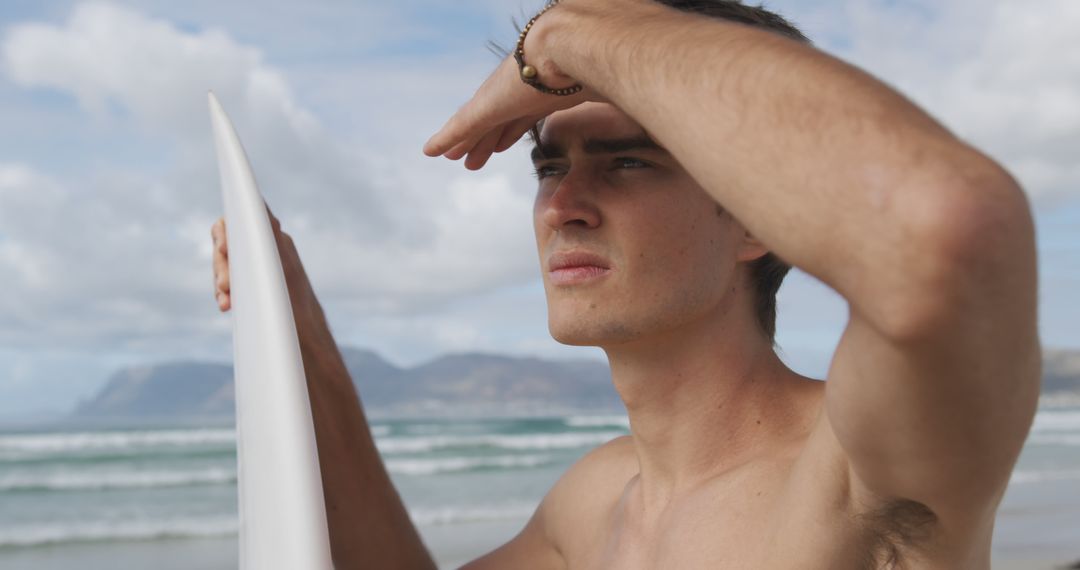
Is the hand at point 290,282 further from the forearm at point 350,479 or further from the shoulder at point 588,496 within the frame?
the shoulder at point 588,496

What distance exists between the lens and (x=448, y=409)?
38.2 metres

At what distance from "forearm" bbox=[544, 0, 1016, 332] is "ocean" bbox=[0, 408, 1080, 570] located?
4.88 m

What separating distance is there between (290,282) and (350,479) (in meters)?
0.34

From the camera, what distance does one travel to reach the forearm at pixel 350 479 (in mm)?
1645

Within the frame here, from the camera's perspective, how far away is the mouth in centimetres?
138

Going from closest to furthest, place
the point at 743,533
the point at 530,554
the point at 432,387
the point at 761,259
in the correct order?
the point at 743,533
the point at 761,259
the point at 530,554
the point at 432,387

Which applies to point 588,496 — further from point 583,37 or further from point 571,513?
point 583,37

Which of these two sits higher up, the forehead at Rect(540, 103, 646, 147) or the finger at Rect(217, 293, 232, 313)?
the forehead at Rect(540, 103, 646, 147)

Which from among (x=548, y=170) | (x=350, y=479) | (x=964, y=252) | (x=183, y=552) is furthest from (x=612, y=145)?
(x=183, y=552)

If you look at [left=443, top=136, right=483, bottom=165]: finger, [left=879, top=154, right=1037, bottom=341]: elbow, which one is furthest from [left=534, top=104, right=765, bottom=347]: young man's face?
[left=879, top=154, right=1037, bottom=341]: elbow

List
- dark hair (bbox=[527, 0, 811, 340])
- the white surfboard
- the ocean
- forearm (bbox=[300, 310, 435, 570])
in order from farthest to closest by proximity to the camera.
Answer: the ocean < forearm (bbox=[300, 310, 435, 570]) < dark hair (bbox=[527, 0, 811, 340]) < the white surfboard

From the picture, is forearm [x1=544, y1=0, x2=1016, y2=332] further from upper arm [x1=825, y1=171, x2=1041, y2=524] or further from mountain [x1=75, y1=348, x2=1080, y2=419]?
mountain [x1=75, y1=348, x2=1080, y2=419]

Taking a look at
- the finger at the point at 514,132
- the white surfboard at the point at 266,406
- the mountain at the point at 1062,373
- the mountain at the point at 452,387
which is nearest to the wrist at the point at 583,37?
the finger at the point at 514,132

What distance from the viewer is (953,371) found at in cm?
65
